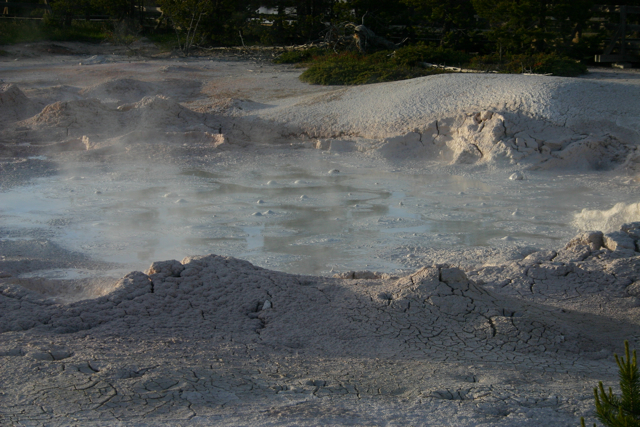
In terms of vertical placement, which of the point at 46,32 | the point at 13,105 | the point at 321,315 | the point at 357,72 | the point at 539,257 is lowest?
the point at 321,315

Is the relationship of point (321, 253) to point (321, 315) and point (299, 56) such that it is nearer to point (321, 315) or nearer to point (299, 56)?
point (321, 315)

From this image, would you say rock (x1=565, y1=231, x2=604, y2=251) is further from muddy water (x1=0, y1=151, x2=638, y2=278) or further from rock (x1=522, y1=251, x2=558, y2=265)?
muddy water (x1=0, y1=151, x2=638, y2=278)

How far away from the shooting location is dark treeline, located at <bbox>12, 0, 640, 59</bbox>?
14.9m

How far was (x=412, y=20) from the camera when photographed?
18297 millimetres

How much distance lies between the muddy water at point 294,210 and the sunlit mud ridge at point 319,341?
38.2 inches

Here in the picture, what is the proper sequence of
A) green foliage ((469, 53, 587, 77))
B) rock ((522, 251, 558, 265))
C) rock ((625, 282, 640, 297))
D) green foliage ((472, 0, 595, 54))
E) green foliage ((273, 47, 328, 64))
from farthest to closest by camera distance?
1. green foliage ((273, 47, 328, 64))
2. green foliage ((472, 0, 595, 54))
3. green foliage ((469, 53, 587, 77))
4. rock ((522, 251, 558, 265))
5. rock ((625, 282, 640, 297))

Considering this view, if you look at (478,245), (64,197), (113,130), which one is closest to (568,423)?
(478,245)

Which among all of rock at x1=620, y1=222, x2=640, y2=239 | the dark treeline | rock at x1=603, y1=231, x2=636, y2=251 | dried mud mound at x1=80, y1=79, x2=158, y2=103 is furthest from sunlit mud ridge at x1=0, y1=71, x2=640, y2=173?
the dark treeline

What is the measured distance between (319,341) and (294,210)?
3108 millimetres

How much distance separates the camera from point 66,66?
15508mm

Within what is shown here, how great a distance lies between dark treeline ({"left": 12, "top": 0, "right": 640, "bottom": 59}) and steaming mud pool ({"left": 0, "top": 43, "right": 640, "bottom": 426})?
6558mm

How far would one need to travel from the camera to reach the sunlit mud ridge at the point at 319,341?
232 centimetres

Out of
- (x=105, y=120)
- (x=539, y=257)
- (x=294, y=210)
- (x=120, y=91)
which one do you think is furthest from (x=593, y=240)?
(x=120, y=91)

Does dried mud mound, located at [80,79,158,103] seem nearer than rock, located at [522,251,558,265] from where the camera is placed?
No
